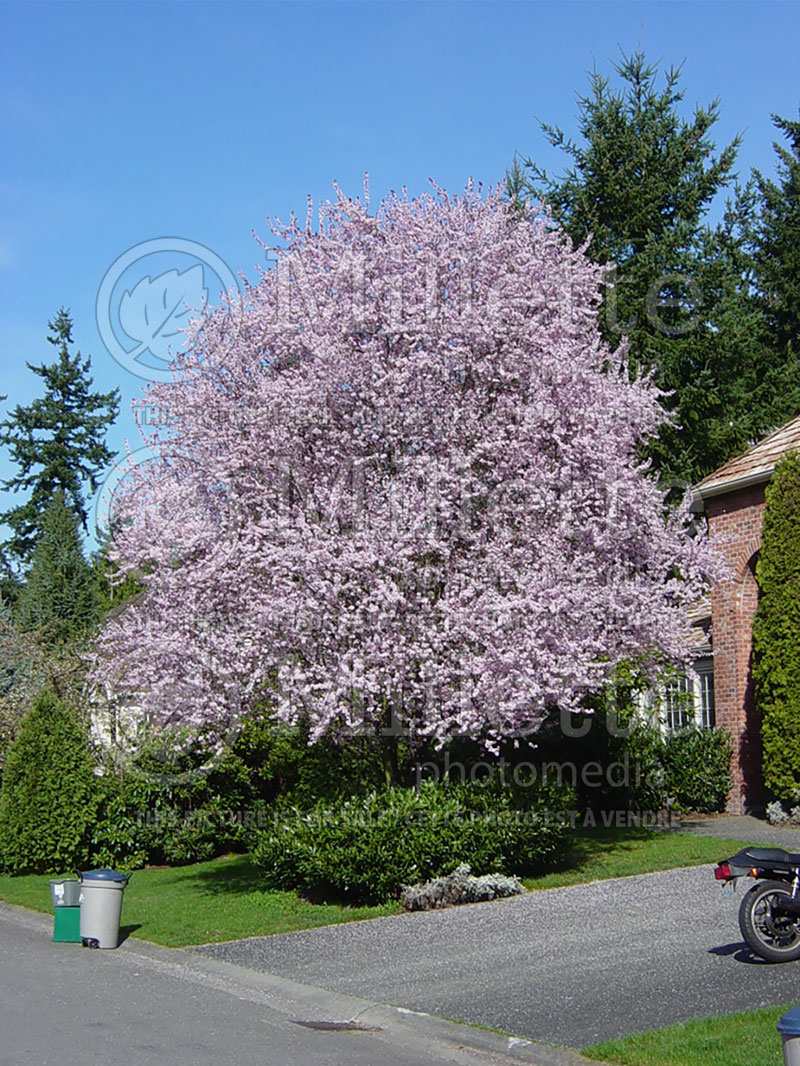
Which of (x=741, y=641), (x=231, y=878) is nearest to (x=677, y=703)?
(x=741, y=641)

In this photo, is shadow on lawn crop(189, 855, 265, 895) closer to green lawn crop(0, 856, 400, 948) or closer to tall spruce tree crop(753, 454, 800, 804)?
green lawn crop(0, 856, 400, 948)

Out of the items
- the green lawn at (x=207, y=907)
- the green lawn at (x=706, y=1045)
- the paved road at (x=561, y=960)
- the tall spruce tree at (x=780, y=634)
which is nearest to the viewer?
the green lawn at (x=706, y=1045)

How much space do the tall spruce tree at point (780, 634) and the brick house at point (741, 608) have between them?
911mm

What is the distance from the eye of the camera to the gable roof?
56.8ft

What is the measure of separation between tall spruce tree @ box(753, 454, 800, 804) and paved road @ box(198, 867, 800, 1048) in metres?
3.95

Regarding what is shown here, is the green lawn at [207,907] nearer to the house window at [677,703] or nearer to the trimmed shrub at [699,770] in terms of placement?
the trimmed shrub at [699,770]

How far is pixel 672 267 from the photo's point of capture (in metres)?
27.8

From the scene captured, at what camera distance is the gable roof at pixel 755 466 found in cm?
1731

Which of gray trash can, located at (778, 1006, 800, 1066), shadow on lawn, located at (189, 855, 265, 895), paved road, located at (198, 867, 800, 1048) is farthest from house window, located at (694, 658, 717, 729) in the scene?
gray trash can, located at (778, 1006, 800, 1066)

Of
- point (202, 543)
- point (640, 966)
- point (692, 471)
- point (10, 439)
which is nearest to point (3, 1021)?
point (640, 966)

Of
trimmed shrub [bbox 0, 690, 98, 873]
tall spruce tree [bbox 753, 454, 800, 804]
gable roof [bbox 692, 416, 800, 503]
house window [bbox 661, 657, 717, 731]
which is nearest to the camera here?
tall spruce tree [bbox 753, 454, 800, 804]

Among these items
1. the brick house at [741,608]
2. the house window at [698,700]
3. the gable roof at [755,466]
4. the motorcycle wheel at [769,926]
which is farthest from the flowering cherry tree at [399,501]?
the house window at [698,700]

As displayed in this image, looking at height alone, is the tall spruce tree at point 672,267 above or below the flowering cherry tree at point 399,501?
above

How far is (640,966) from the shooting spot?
8750 millimetres
